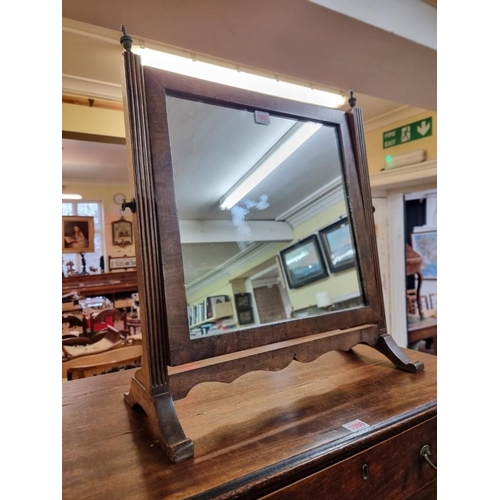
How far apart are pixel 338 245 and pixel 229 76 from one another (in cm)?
124

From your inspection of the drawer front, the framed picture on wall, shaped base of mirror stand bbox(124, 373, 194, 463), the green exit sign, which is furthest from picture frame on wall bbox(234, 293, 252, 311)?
the framed picture on wall

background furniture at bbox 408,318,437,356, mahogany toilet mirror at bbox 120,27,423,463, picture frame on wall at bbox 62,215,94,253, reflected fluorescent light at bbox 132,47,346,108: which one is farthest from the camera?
picture frame on wall at bbox 62,215,94,253

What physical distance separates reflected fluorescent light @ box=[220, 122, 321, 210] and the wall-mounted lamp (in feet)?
6.34

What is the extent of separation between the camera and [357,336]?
829 mm

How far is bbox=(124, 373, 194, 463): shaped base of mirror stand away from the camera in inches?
20.3

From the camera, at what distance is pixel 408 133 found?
2.60m

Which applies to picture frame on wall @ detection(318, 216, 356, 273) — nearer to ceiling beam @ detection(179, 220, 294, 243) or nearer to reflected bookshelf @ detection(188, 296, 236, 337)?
ceiling beam @ detection(179, 220, 294, 243)

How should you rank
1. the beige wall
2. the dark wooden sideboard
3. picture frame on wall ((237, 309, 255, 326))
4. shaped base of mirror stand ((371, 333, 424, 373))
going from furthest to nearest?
the dark wooden sideboard, the beige wall, shaped base of mirror stand ((371, 333, 424, 373)), picture frame on wall ((237, 309, 255, 326))

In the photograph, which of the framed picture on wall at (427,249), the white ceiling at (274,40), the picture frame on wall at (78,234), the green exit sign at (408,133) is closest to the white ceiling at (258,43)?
the white ceiling at (274,40)
